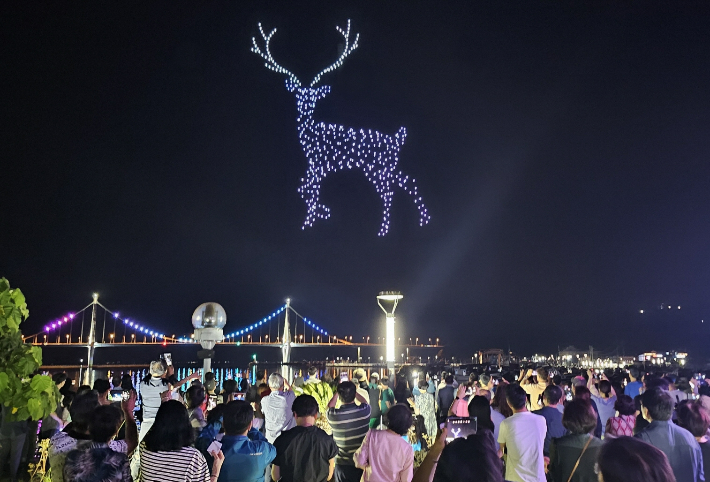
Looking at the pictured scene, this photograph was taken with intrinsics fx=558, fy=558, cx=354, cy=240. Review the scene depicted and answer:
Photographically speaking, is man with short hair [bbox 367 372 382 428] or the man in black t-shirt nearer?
the man in black t-shirt

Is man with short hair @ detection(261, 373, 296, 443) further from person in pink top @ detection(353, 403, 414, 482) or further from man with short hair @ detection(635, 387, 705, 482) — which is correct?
man with short hair @ detection(635, 387, 705, 482)

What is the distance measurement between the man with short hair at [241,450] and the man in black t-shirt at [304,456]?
17 cm

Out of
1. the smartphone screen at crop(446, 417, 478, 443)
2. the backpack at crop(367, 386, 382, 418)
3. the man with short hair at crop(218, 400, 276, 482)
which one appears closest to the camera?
the smartphone screen at crop(446, 417, 478, 443)

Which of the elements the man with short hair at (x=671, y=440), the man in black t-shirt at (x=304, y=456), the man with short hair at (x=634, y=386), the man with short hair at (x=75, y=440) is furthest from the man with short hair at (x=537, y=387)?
the man with short hair at (x=75, y=440)

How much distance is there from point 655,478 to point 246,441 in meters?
2.56

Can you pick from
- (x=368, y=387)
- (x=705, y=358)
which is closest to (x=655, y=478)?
(x=368, y=387)

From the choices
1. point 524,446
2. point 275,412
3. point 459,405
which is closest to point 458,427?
point 524,446

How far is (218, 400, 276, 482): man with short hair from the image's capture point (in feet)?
11.7

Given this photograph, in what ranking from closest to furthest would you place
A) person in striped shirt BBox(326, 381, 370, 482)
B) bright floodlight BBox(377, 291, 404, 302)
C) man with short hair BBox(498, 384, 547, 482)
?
man with short hair BBox(498, 384, 547, 482), person in striped shirt BBox(326, 381, 370, 482), bright floodlight BBox(377, 291, 404, 302)

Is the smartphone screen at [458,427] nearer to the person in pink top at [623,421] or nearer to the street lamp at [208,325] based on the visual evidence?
the person in pink top at [623,421]

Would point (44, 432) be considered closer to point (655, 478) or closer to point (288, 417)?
point (288, 417)

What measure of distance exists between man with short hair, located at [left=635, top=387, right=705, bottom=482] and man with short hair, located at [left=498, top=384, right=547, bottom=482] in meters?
0.72

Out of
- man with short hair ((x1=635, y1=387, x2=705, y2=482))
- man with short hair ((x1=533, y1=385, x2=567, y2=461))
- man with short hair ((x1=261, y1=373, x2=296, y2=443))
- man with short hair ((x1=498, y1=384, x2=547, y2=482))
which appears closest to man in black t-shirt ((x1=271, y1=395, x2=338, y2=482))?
man with short hair ((x1=498, y1=384, x2=547, y2=482))

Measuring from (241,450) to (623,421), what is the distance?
3457mm
